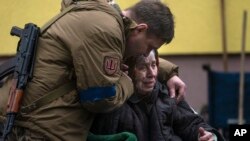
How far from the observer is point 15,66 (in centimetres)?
275

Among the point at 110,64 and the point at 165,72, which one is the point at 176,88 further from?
the point at 110,64

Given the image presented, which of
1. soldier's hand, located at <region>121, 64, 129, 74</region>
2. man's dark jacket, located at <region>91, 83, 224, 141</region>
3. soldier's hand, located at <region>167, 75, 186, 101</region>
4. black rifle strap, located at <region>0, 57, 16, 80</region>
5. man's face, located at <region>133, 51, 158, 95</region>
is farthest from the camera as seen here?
soldier's hand, located at <region>167, 75, 186, 101</region>

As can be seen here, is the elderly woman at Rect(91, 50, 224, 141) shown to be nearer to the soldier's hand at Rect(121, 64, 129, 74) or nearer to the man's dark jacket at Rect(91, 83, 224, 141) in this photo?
the man's dark jacket at Rect(91, 83, 224, 141)

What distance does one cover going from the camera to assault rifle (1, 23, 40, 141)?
2650 mm

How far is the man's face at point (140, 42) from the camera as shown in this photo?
2.84 metres

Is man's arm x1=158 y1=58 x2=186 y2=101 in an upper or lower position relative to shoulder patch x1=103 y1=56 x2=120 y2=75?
lower

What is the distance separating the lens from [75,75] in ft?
8.95

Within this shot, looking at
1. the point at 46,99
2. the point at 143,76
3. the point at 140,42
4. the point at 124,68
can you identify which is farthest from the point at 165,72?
the point at 46,99

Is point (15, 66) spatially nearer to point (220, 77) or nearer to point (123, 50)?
point (123, 50)

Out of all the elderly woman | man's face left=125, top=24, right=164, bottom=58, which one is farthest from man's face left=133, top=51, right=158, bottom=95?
man's face left=125, top=24, right=164, bottom=58

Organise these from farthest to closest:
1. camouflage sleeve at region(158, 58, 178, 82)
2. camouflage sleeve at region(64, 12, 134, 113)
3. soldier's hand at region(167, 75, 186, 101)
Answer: camouflage sleeve at region(158, 58, 178, 82)
soldier's hand at region(167, 75, 186, 101)
camouflage sleeve at region(64, 12, 134, 113)

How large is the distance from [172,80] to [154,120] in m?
0.41

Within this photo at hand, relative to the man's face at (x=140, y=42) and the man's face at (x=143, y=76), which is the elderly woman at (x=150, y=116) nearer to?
the man's face at (x=143, y=76)

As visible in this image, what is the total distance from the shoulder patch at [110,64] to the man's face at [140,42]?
0.62 ft
